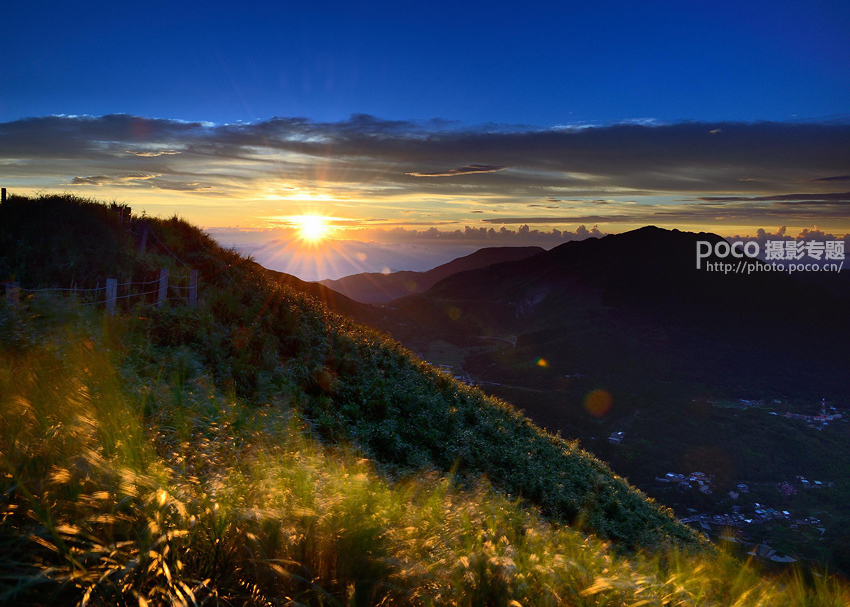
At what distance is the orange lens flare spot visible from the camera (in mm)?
145625

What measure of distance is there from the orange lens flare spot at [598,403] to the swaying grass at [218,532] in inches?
5858

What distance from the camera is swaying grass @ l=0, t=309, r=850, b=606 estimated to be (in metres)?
2.85

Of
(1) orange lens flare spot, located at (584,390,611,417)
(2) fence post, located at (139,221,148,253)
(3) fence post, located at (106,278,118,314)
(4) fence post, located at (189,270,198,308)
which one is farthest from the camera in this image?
(1) orange lens flare spot, located at (584,390,611,417)

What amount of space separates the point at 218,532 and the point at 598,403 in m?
161

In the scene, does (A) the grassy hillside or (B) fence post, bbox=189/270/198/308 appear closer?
(A) the grassy hillside

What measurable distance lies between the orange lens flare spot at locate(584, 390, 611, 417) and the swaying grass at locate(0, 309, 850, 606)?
488ft

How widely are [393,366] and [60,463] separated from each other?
1260 centimetres

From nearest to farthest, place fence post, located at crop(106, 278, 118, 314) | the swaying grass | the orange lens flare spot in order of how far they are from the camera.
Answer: the swaying grass
fence post, located at crop(106, 278, 118, 314)
the orange lens flare spot

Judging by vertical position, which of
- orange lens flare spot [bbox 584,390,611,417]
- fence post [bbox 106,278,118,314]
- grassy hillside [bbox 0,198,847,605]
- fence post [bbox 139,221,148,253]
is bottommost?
orange lens flare spot [bbox 584,390,611,417]

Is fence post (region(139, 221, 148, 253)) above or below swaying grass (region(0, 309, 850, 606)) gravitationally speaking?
above

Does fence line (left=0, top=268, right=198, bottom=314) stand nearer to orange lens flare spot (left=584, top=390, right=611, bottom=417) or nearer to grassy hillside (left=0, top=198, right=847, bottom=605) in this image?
grassy hillside (left=0, top=198, right=847, bottom=605)

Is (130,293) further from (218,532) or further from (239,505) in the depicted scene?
(218,532)

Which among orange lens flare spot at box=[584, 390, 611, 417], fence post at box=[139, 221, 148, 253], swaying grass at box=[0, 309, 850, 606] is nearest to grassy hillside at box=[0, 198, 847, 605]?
swaying grass at box=[0, 309, 850, 606]

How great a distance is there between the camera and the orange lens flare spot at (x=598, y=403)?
145625 mm
